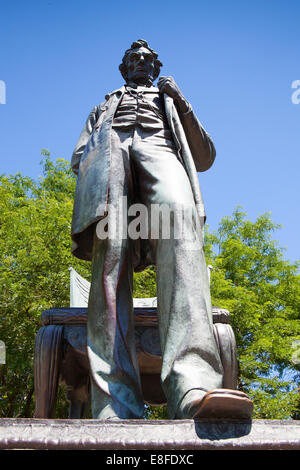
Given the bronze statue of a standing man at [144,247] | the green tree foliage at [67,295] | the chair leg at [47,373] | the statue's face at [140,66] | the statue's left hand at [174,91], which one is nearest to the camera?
the bronze statue of a standing man at [144,247]

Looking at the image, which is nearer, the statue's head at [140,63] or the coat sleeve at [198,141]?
the coat sleeve at [198,141]

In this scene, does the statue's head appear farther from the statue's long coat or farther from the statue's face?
the statue's long coat

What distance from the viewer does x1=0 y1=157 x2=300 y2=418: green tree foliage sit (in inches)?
601

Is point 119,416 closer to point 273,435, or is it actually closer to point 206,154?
point 273,435

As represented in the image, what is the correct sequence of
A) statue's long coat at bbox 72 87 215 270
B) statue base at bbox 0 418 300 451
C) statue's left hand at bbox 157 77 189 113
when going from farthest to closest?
statue's left hand at bbox 157 77 189 113 < statue's long coat at bbox 72 87 215 270 < statue base at bbox 0 418 300 451

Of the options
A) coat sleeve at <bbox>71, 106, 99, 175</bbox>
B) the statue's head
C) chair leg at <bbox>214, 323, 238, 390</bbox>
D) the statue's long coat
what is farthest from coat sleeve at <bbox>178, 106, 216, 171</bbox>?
chair leg at <bbox>214, 323, 238, 390</bbox>

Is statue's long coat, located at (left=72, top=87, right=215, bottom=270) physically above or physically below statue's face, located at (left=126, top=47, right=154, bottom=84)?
below

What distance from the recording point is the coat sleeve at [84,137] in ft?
14.6

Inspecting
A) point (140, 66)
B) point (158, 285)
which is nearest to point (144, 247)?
point (158, 285)

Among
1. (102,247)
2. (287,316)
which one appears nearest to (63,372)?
(102,247)

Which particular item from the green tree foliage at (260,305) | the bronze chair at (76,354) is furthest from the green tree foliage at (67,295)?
the bronze chair at (76,354)

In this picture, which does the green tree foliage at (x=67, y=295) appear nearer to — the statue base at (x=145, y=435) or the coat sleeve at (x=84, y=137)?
the coat sleeve at (x=84, y=137)

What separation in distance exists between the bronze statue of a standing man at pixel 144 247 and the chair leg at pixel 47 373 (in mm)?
680

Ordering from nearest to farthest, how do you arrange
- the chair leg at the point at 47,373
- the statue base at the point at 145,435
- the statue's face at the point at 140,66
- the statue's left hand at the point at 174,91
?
the statue base at the point at 145,435 < the chair leg at the point at 47,373 < the statue's left hand at the point at 174,91 < the statue's face at the point at 140,66
